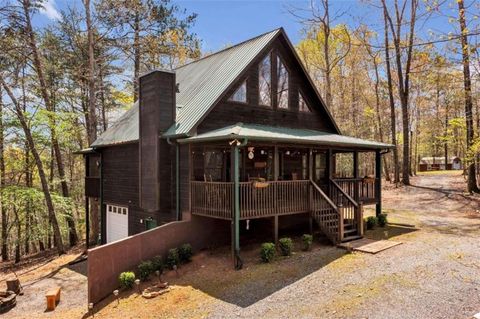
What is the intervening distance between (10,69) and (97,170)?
29.0ft

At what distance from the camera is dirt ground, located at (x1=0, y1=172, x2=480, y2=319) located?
293 inches

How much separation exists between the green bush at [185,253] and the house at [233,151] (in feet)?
3.80

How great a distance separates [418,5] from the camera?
25188 mm

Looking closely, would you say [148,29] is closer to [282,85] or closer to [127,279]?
[282,85]

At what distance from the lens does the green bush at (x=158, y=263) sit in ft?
35.2

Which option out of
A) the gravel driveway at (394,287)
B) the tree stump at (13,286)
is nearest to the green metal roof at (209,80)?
the gravel driveway at (394,287)

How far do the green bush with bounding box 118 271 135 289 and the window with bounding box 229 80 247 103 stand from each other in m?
6.99

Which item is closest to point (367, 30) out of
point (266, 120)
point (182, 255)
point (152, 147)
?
point (266, 120)

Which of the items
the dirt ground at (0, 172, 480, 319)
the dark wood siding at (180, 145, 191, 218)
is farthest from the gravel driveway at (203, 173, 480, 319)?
the dark wood siding at (180, 145, 191, 218)

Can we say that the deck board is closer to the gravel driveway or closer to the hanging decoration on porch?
the gravel driveway

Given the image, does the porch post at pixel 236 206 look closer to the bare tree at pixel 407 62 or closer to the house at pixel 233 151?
the house at pixel 233 151

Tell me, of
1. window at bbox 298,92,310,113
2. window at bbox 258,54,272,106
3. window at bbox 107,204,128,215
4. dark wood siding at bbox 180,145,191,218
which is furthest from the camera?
window at bbox 107,204,128,215

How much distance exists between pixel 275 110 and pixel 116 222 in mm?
8948

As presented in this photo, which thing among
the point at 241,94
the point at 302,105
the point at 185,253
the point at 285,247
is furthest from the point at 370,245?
the point at 302,105
